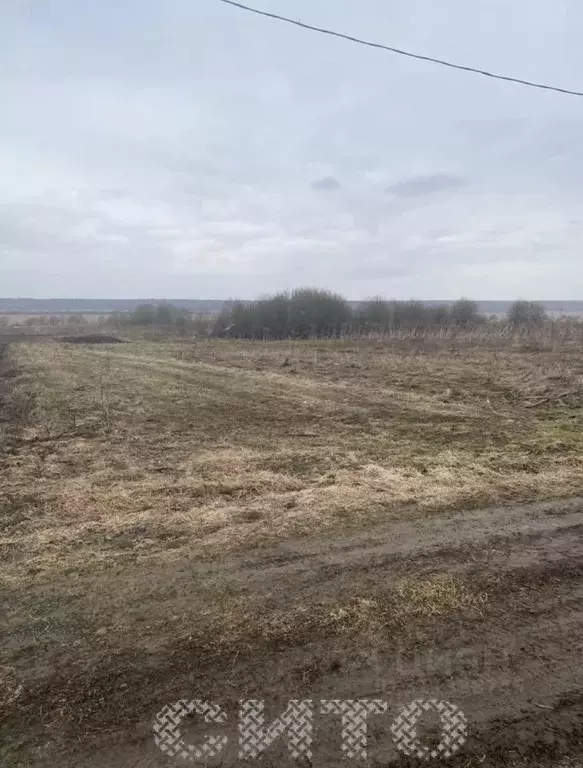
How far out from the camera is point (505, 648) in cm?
247

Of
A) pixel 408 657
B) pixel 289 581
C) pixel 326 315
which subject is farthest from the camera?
pixel 326 315

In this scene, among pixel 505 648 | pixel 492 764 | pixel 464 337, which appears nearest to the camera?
pixel 492 764

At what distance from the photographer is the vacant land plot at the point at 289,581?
Answer: 2.10 metres

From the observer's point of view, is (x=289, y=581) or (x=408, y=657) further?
(x=289, y=581)

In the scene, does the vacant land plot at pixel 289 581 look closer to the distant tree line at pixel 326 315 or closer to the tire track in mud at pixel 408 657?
the tire track in mud at pixel 408 657

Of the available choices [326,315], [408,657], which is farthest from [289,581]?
[326,315]

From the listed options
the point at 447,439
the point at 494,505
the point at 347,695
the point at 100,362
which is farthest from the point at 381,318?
the point at 347,695

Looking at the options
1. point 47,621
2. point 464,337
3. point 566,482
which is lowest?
point 47,621

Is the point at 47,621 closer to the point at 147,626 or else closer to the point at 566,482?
the point at 147,626

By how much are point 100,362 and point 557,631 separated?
650 inches

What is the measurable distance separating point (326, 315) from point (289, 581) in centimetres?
3487

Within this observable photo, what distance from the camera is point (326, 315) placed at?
37.2 meters

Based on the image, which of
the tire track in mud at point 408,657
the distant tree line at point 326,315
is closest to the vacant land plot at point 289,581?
the tire track in mud at point 408,657

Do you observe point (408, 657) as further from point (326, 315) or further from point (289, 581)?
point (326, 315)
